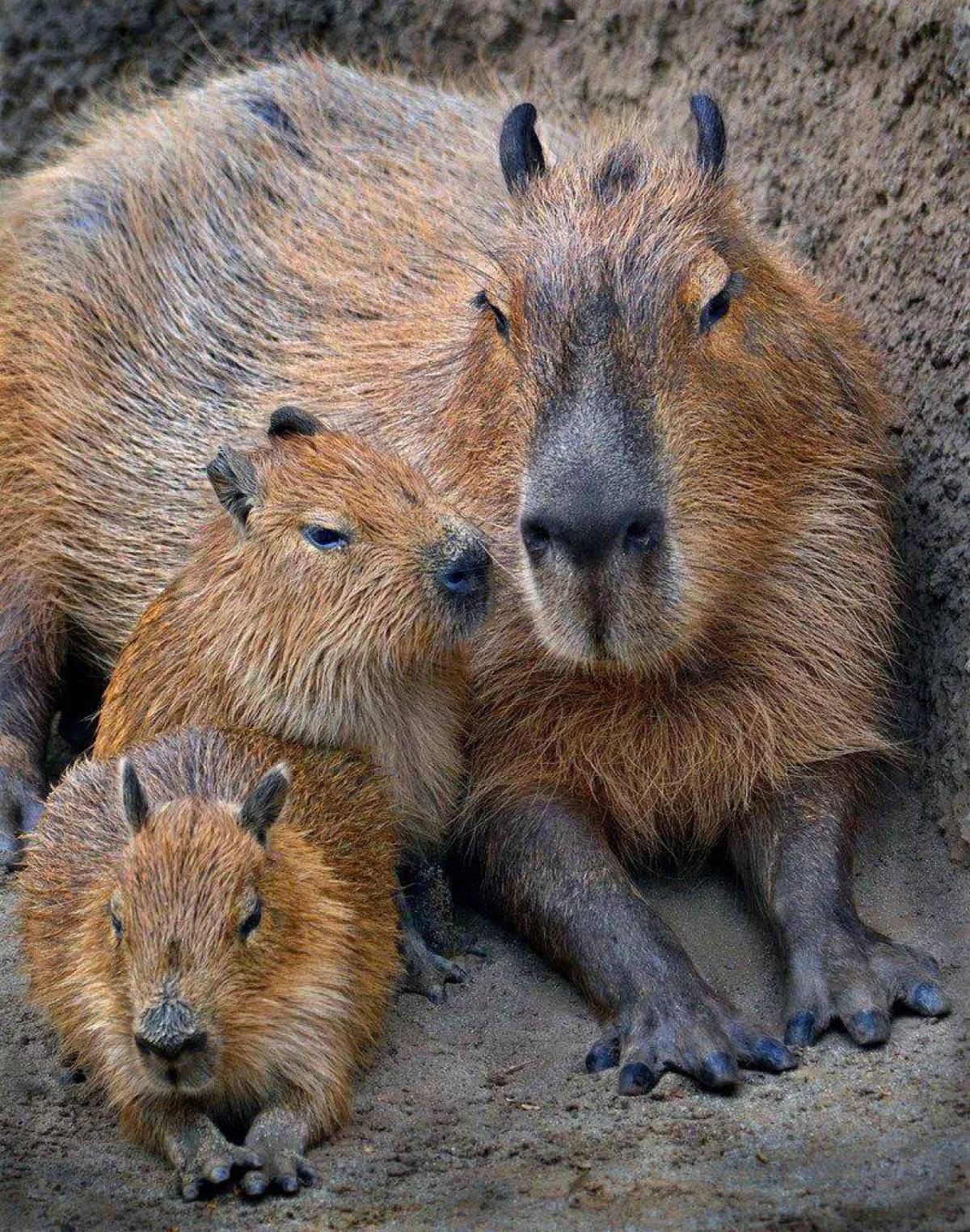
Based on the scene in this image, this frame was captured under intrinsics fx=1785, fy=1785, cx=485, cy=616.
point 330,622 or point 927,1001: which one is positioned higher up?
point 330,622

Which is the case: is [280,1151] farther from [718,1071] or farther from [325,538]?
[325,538]

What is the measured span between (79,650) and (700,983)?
9.45 feet

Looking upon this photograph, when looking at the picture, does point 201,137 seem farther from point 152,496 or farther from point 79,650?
point 79,650

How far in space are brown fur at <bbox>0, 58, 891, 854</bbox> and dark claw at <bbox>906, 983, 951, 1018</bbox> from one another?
2.73 ft

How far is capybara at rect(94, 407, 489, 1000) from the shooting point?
179 inches

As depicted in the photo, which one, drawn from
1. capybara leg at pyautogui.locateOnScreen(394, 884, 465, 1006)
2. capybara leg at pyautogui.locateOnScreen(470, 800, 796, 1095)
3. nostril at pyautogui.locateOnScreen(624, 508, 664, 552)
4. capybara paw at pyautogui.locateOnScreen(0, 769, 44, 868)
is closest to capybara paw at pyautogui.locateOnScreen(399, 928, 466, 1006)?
capybara leg at pyautogui.locateOnScreen(394, 884, 465, 1006)

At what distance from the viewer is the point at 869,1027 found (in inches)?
172

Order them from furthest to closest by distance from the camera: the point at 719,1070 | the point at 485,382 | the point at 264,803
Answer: the point at 485,382 → the point at 719,1070 → the point at 264,803

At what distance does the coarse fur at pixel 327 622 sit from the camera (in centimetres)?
455

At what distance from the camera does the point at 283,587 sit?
4656 mm

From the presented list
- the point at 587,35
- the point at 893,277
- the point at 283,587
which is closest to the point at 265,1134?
the point at 283,587

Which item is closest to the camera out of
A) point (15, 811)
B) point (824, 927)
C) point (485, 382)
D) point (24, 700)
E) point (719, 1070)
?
point (719, 1070)

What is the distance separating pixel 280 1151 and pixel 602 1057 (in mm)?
896

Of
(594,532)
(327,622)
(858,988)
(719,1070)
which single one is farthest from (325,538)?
(858,988)
